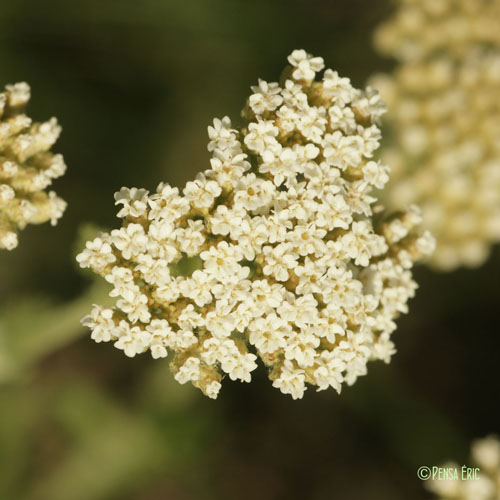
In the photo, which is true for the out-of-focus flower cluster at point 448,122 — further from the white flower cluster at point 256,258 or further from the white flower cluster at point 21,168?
the white flower cluster at point 21,168

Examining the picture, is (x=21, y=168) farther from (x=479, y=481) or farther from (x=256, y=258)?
(x=479, y=481)

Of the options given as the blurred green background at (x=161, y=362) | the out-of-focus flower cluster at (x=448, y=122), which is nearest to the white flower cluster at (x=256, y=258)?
the out-of-focus flower cluster at (x=448, y=122)

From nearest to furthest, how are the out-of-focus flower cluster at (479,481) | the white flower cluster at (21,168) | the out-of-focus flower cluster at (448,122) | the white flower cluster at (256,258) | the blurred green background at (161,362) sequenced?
the white flower cluster at (256,258), the white flower cluster at (21,168), the out-of-focus flower cluster at (479,481), the out-of-focus flower cluster at (448,122), the blurred green background at (161,362)

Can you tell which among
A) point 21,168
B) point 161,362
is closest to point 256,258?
point 21,168

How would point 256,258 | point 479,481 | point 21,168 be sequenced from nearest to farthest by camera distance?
point 256,258 < point 21,168 < point 479,481

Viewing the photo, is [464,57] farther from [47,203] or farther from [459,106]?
[47,203]

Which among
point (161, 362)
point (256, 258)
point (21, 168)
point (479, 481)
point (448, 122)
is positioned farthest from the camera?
point (161, 362)
